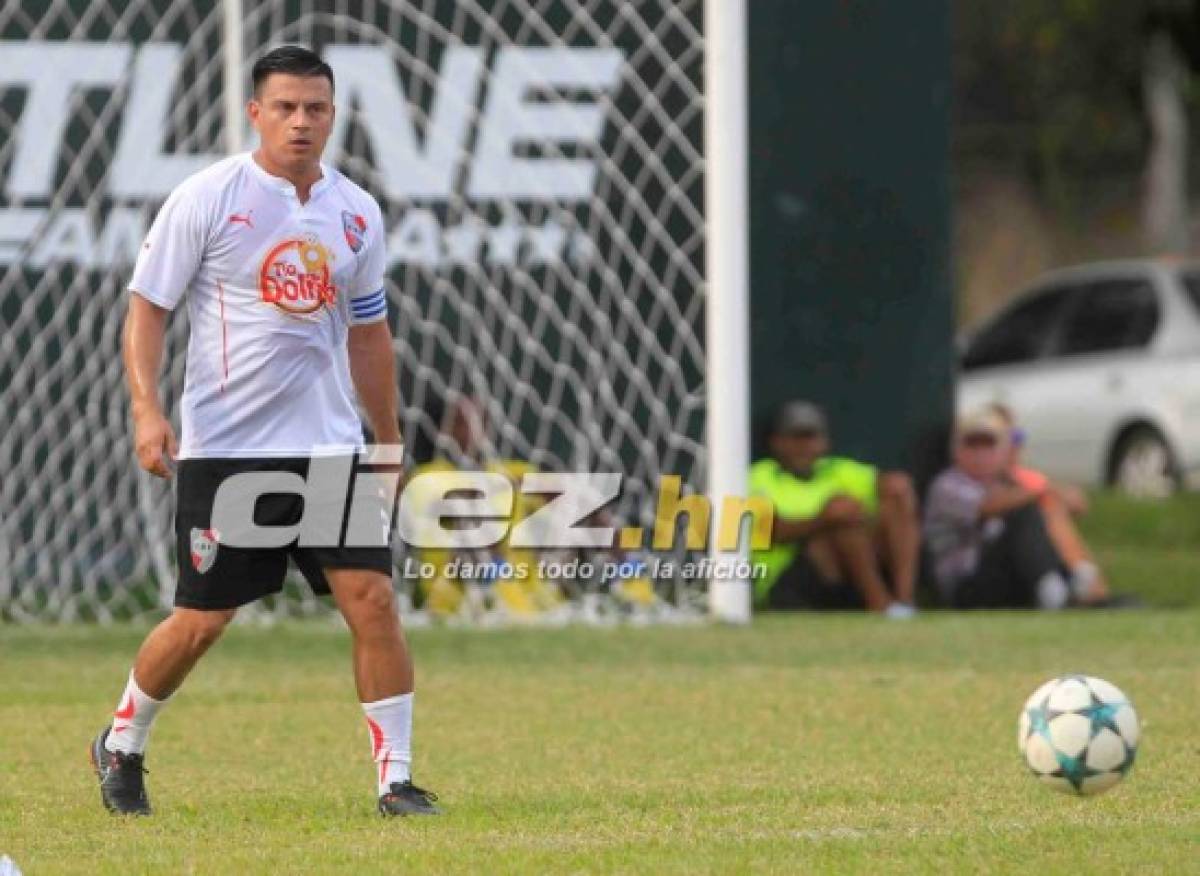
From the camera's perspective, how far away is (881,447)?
14867 millimetres

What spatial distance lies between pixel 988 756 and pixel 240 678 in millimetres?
3856

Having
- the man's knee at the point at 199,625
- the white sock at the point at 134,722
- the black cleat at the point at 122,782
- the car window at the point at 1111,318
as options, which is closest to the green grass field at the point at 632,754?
the black cleat at the point at 122,782

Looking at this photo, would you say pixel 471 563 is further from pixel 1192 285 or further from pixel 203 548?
pixel 1192 285

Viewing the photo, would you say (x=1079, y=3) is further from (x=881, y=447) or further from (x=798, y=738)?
(x=798, y=738)

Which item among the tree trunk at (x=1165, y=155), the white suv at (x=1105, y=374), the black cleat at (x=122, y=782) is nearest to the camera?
the black cleat at (x=122, y=782)

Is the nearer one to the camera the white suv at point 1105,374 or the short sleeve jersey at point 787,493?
the short sleeve jersey at point 787,493

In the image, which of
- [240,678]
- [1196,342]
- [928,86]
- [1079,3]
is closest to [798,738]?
[240,678]

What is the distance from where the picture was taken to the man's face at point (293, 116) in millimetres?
7043

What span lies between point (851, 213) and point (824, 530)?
5.94 feet

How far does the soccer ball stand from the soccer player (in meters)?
1.64

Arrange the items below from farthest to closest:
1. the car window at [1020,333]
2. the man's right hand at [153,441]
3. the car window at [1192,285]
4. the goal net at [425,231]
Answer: the car window at [1020,333] → the car window at [1192,285] → the goal net at [425,231] → the man's right hand at [153,441]

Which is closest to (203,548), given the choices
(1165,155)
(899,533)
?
(899,533)

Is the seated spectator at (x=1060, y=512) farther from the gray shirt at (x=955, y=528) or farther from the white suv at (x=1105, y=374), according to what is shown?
the white suv at (x=1105, y=374)

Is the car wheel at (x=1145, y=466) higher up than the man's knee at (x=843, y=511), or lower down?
higher up
